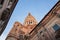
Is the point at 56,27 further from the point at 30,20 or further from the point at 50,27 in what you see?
the point at 30,20

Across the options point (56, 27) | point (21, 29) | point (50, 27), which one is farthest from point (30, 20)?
point (56, 27)

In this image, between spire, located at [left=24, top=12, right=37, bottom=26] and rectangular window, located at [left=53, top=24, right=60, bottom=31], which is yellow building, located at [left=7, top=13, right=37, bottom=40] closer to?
spire, located at [left=24, top=12, right=37, bottom=26]

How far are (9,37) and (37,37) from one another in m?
11.9

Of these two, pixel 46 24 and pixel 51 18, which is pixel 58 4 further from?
pixel 46 24

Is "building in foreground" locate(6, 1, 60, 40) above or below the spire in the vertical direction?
above

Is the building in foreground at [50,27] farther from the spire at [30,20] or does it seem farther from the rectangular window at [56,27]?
the spire at [30,20]

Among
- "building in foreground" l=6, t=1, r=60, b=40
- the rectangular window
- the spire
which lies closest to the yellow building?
the spire

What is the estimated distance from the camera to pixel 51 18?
80.5ft

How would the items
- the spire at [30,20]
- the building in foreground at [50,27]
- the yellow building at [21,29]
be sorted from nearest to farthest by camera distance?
1. the building in foreground at [50,27]
2. the yellow building at [21,29]
3. the spire at [30,20]

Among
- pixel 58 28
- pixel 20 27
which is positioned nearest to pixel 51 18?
pixel 58 28

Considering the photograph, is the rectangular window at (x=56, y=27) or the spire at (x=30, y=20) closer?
the rectangular window at (x=56, y=27)

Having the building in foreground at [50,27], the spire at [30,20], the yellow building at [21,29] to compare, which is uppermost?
the building in foreground at [50,27]

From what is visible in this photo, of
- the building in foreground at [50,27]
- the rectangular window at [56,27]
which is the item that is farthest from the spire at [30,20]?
the rectangular window at [56,27]

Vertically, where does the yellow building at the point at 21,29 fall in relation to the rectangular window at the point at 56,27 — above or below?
below
